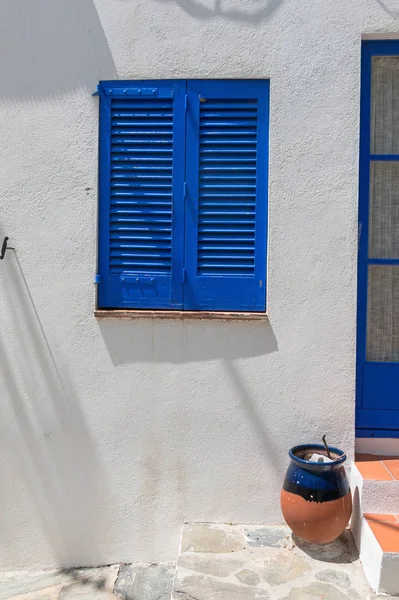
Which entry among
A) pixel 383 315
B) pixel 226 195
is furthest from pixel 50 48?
pixel 383 315

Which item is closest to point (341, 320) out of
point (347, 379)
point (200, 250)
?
point (347, 379)

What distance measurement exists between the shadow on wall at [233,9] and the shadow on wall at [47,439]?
1.83m

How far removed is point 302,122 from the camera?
9.85ft

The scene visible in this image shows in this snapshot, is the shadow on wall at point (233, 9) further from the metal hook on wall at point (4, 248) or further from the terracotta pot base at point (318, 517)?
the terracotta pot base at point (318, 517)

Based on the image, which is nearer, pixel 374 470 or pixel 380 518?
pixel 380 518

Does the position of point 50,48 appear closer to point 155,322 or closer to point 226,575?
point 155,322

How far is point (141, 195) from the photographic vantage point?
313 centimetres

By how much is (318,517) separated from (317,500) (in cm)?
8

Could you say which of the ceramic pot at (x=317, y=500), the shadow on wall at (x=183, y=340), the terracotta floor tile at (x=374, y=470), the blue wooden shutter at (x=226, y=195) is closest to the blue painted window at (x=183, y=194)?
the blue wooden shutter at (x=226, y=195)

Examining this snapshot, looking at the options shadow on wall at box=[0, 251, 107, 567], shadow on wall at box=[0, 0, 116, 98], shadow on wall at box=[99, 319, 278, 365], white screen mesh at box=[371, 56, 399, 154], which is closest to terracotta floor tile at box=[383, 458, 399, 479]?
shadow on wall at box=[99, 319, 278, 365]

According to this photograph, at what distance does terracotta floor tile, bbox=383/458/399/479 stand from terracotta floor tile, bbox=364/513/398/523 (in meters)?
0.21

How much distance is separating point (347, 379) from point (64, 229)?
6.28ft

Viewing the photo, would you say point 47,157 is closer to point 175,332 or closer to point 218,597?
point 175,332

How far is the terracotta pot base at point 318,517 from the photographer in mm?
2641
